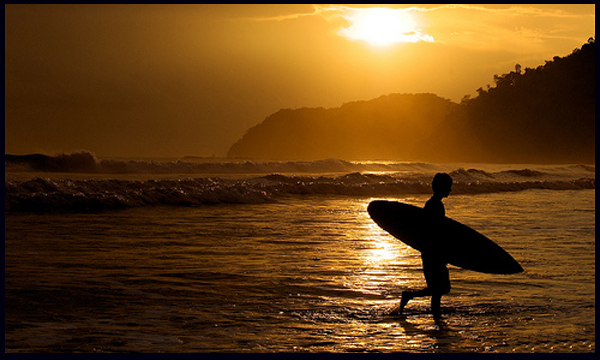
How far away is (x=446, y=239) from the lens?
7.15 metres

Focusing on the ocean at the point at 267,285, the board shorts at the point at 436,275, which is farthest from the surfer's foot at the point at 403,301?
the board shorts at the point at 436,275

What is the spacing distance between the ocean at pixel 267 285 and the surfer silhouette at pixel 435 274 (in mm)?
170

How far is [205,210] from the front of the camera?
18.2 m

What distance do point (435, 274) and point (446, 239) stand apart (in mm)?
507

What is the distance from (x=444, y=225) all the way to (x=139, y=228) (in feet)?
26.8

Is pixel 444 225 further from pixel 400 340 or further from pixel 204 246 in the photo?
pixel 204 246

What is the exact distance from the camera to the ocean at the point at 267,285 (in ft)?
19.1

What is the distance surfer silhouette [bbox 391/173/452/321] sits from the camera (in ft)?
21.9

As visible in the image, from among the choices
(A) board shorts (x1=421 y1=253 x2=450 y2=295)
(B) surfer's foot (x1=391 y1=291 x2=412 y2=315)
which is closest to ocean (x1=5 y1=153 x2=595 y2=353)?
(B) surfer's foot (x1=391 y1=291 x2=412 y2=315)

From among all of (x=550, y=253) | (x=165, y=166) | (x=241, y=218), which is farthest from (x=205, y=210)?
(x=165, y=166)

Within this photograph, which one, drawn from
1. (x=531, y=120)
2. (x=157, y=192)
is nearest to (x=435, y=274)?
(x=157, y=192)

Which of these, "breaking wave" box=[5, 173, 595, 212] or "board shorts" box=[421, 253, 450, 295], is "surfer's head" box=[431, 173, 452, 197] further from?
"breaking wave" box=[5, 173, 595, 212]

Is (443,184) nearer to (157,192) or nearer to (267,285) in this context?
(267,285)

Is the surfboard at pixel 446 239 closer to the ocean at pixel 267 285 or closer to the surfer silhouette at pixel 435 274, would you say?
the surfer silhouette at pixel 435 274
